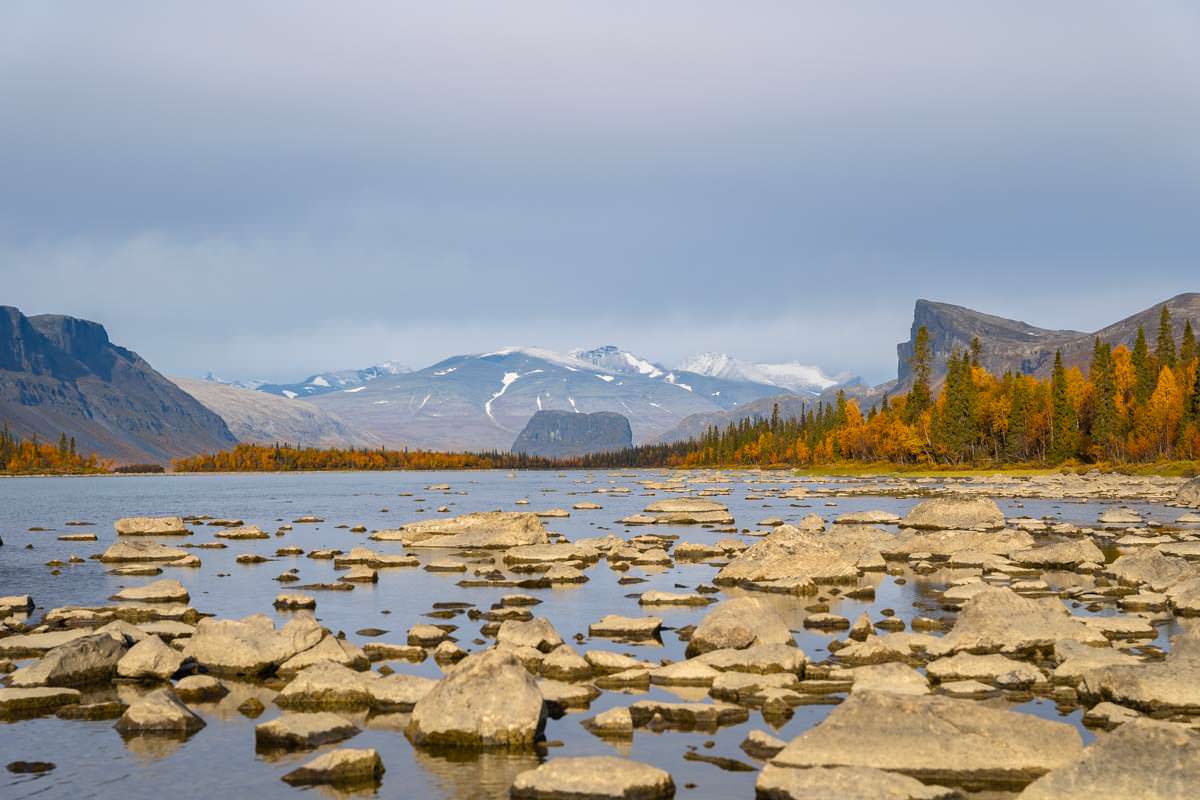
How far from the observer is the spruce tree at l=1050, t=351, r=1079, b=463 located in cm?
14975

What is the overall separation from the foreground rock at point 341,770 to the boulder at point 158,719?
391 centimetres

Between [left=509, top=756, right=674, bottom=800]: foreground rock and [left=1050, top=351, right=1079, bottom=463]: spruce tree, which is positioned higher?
[left=1050, top=351, right=1079, bottom=463]: spruce tree

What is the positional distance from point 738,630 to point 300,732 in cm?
1118

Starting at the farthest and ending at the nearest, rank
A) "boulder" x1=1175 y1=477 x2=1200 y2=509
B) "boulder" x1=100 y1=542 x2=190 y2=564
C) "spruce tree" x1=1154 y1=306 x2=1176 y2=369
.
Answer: "spruce tree" x1=1154 y1=306 x2=1176 y2=369 → "boulder" x1=1175 y1=477 x2=1200 y2=509 → "boulder" x1=100 y1=542 x2=190 y2=564

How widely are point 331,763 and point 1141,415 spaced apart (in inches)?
5804

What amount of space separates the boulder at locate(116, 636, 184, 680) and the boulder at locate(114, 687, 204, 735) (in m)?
3.75

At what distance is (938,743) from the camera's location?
16.2 meters

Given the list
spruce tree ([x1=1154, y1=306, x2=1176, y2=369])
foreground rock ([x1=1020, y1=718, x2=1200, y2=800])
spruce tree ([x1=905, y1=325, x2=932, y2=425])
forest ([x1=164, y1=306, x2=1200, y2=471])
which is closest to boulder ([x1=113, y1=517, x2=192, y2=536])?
foreground rock ([x1=1020, y1=718, x2=1200, y2=800])

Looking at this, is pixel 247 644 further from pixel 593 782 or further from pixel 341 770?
pixel 593 782

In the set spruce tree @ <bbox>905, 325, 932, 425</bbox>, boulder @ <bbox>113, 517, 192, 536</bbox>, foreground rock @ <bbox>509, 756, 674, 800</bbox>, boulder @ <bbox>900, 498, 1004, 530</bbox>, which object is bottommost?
boulder @ <bbox>113, 517, 192, 536</bbox>

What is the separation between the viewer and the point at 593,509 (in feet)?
302

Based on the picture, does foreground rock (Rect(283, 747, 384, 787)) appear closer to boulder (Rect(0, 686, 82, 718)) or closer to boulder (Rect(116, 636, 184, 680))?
boulder (Rect(0, 686, 82, 718))

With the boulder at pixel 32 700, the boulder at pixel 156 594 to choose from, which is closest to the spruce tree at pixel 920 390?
the boulder at pixel 156 594

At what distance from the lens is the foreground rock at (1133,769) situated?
13.5 metres
